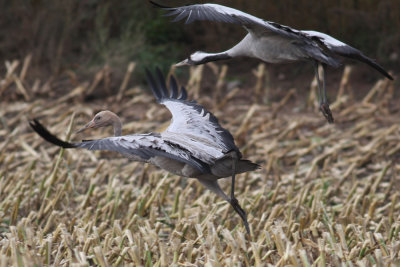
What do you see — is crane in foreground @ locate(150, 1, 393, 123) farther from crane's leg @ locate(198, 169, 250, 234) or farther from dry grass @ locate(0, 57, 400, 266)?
dry grass @ locate(0, 57, 400, 266)

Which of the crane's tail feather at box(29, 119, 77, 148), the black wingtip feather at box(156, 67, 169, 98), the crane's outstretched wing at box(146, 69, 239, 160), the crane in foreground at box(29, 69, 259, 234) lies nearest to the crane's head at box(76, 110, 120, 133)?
the crane in foreground at box(29, 69, 259, 234)

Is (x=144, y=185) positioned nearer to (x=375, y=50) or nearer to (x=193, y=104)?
(x=193, y=104)

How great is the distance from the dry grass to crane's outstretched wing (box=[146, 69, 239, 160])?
1.56ft

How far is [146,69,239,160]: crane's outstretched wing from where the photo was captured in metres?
4.68

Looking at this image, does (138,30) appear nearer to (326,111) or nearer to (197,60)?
(197,60)

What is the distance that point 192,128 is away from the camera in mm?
5008

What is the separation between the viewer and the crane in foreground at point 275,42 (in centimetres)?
433

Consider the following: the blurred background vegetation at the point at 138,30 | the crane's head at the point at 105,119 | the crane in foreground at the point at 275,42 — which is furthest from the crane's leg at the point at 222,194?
the blurred background vegetation at the point at 138,30

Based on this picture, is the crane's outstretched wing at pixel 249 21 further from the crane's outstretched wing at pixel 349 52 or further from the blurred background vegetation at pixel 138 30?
the blurred background vegetation at pixel 138 30

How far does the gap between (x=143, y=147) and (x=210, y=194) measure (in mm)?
1978

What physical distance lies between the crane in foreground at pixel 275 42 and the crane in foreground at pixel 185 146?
1.70ft

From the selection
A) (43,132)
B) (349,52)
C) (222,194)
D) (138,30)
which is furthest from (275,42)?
(138,30)

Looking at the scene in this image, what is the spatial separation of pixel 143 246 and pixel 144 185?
2.24 m

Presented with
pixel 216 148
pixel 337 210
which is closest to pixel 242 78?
pixel 337 210
